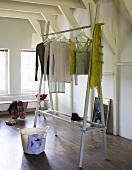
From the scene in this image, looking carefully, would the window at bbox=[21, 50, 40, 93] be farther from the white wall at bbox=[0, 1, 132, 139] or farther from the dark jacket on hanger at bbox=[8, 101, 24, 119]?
the dark jacket on hanger at bbox=[8, 101, 24, 119]

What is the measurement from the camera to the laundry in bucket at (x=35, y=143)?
4207mm

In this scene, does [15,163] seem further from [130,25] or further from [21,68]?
[21,68]

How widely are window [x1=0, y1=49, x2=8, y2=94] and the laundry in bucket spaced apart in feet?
13.2

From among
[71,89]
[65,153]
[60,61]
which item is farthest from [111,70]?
[65,153]

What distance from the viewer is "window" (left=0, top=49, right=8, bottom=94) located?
7965 millimetres

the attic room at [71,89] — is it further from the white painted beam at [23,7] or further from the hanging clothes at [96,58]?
→ the hanging clothes at [96,58]

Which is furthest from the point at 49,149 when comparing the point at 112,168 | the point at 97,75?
the point at 97,75

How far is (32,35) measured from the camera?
26.3 feet

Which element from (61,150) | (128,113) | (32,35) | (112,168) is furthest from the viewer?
(32,35)

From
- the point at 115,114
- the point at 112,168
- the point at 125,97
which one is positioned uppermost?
the point at 125,97

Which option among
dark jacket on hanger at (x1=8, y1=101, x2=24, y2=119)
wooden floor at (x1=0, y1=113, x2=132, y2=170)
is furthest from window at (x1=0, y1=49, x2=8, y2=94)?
wooden floor at (x1=0, y1=113, x2=132, y2=170)

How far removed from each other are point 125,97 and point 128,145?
0.95 meters

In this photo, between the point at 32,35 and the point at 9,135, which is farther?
the point at 32,35

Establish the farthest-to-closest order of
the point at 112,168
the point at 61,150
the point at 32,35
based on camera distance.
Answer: the point at 32,35 → the point at 61,150 → the point at 112,168
